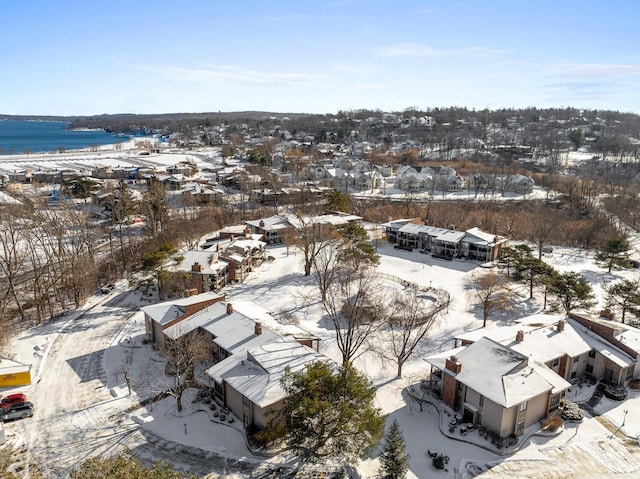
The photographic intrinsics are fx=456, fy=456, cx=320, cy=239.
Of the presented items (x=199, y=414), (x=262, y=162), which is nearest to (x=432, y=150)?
(x=262, y=162)

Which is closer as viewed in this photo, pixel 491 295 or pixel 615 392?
pixel 615 392

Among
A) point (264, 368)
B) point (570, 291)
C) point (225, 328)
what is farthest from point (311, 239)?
point (570, 291)

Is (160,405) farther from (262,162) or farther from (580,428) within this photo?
(262,162)

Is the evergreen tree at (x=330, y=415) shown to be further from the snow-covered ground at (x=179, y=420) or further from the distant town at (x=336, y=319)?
the snow-covered ground at (x=179, y=420)

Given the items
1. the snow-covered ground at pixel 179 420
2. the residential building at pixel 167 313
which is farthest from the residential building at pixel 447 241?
the residential building at pixel 167 313

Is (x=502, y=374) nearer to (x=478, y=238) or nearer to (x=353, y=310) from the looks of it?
(x=353, y=310)

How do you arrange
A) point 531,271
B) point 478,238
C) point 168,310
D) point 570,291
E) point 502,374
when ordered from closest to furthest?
point 502,374 → point 168,310 → point 570,291 → point 531,271 → point 478,238
